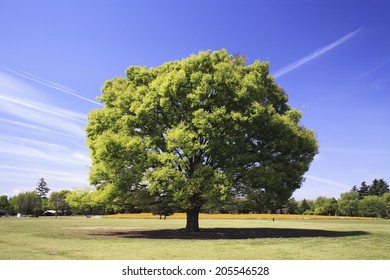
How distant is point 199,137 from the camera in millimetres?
27891

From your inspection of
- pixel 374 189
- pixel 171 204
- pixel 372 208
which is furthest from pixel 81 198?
pixel 374 189

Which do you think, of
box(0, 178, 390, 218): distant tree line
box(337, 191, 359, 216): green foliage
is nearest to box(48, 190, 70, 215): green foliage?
box(0, 178, 390, 218): distant tree line

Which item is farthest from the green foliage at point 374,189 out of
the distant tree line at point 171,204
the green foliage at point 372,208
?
the green foliage at point 372,208

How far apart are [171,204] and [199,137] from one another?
6141 mm

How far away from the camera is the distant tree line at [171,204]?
29.4m

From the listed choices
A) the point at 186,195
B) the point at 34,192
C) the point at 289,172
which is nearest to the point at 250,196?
the point at 289,172

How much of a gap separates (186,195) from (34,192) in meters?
158

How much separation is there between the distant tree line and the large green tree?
1252 millimetres

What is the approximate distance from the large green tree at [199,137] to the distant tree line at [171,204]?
4.11ft

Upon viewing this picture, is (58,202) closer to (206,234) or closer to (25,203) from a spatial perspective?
(25,203)

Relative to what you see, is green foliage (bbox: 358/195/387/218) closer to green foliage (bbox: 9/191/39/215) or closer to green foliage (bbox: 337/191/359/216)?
green foliage (bbox: 337/191/359/216)

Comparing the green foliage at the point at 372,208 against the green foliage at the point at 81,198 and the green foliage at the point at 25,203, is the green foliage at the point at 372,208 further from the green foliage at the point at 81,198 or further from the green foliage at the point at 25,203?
the green foliage at the point at 25,203

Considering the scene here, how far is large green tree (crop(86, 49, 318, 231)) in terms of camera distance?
25938 mm

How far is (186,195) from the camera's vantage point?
84.2ft
